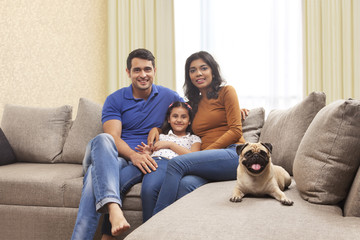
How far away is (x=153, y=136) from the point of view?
6.79 ft

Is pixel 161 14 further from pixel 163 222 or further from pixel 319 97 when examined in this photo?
pixel 163 222

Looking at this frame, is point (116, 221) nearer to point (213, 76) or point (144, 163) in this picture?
point (144, 163)

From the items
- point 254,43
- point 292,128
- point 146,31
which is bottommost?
point 292,128

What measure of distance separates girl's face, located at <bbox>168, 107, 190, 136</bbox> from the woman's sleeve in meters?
0.24

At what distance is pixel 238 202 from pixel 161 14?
3451 millimetres

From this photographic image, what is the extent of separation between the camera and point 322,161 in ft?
4.29

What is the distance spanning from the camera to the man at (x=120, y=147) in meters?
1.60

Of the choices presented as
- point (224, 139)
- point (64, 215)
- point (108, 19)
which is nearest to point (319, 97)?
point (224, 139)

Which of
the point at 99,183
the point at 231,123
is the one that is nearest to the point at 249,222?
the point at 99,183

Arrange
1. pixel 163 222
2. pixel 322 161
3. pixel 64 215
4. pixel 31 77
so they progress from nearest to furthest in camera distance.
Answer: pixel 163 222 < pixel 322 161 < pixel 64 215 < pixel 31 77

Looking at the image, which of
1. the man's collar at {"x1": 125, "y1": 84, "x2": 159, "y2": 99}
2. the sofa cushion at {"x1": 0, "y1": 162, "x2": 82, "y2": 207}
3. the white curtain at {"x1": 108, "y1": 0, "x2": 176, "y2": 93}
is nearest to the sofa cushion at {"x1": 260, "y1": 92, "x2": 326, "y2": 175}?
the man's collar at {"x1": 125, "y1": 84, "x2": 159, "y2": 99}

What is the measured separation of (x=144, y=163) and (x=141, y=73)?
612mm

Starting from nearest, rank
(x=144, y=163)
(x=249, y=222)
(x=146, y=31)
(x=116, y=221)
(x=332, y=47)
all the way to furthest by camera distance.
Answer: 1. (x=249, y=222)
2. (x=116, y=221)
3. (x=144, y=163)
4. (x=332, y=47)
5. (x=146, y=31)

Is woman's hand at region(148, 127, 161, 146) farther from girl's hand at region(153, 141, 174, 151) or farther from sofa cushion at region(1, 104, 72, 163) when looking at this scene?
sofa cushion at region(1, 104, 72, 163)
